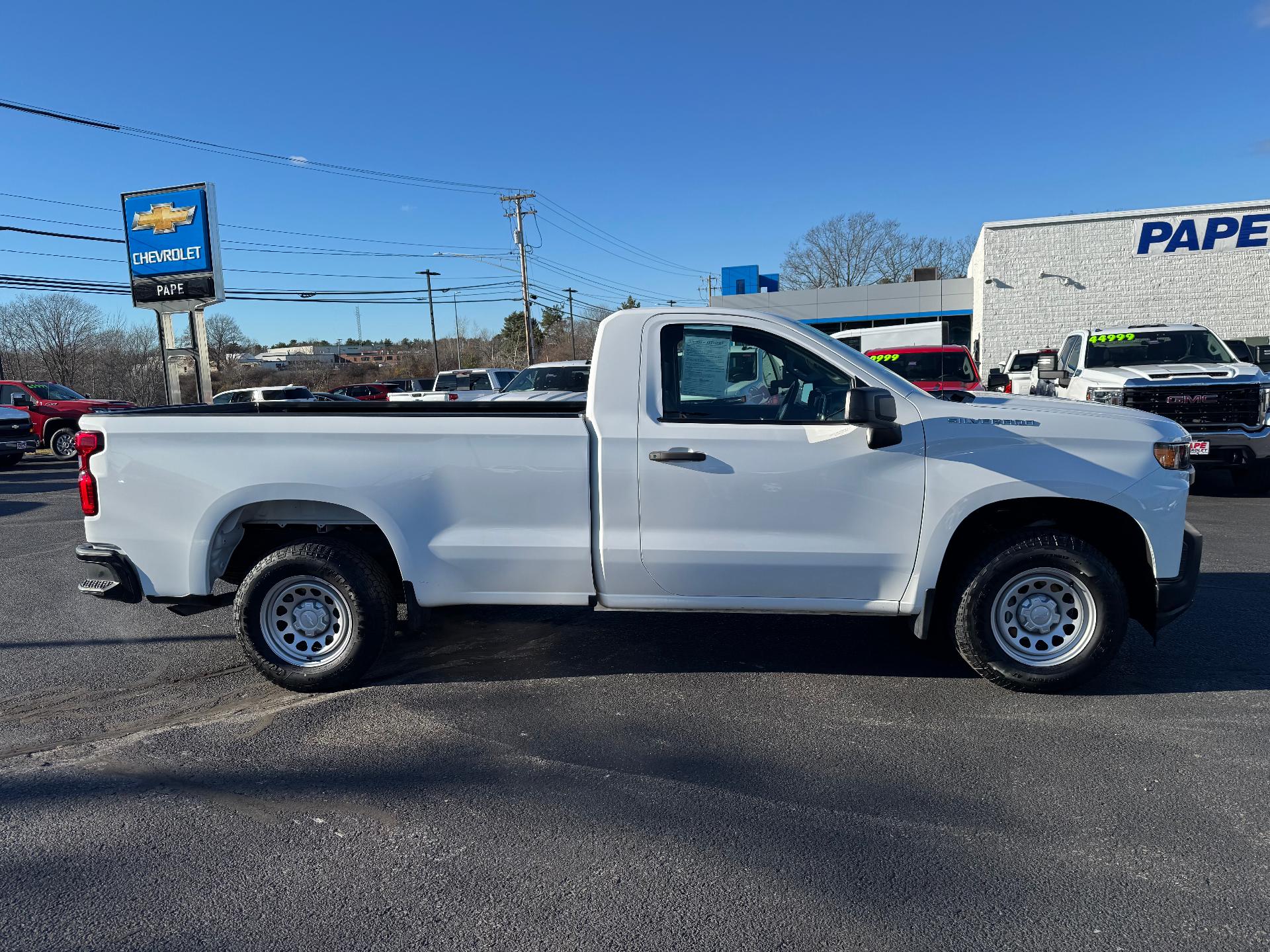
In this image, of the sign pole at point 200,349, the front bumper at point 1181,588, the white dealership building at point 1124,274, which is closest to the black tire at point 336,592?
the front bumper at point 1181,588

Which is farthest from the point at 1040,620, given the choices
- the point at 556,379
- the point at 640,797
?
the point at 556,379

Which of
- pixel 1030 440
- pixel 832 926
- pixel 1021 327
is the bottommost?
pixel 832 926

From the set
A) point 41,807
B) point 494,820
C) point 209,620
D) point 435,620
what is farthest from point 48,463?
point 494,820

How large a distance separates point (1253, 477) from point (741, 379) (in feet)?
31.6

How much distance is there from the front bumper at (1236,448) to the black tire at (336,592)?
10006 mm

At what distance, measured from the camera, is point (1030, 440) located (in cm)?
420

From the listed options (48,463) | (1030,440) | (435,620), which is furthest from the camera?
(48,463)

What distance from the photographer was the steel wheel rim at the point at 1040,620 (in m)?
4.38

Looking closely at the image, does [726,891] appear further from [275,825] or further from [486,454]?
[486,454]

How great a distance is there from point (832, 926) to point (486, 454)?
8.70 ft

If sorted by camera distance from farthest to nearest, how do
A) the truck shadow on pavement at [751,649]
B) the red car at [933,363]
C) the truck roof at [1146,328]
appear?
the red car at [933,363] < the truck roof at [1146,328] < the truck shadow on pavement at [751,649]

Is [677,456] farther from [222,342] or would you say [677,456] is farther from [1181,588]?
[222,342]

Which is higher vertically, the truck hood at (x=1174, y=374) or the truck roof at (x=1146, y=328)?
the truck roof at (x=1146, y=328)

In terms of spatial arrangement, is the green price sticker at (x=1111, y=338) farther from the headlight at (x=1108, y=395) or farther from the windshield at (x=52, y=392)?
the windshield at (x=52, y=392)
